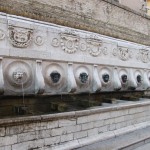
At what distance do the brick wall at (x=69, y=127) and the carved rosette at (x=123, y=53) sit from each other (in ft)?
5.55

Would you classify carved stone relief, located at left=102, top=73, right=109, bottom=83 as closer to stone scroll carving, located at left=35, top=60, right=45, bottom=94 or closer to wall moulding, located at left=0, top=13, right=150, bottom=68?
wall moulding, located at left=0, top=13, right=150, bottom=68

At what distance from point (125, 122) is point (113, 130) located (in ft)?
1.89

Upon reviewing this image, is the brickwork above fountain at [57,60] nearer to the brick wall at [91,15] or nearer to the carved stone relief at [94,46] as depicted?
the carved stone relief at [94,46]

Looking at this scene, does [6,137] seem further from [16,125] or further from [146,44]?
[146,44]

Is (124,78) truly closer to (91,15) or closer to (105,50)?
(105,50)

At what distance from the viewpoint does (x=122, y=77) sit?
26.5 ft

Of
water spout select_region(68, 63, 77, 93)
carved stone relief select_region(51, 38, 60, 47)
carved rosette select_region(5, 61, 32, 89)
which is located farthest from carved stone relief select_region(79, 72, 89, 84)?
carved rosette select_region(5, 61, 32, 89)

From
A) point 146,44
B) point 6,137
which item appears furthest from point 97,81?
point 146,44

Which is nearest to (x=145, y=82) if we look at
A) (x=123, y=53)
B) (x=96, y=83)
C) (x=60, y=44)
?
(x=123, y=53)

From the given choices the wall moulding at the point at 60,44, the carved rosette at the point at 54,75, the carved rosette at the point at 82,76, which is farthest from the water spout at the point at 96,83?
the carved rosette at the point at 54,75

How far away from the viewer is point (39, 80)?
219 inches

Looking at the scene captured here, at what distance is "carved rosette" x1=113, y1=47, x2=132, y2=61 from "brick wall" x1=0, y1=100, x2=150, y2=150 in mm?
1691

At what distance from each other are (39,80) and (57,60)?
80cm

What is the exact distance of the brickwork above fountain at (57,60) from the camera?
527 cm
